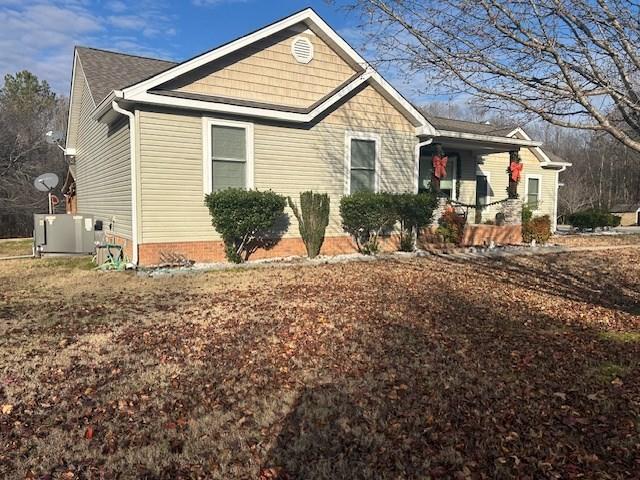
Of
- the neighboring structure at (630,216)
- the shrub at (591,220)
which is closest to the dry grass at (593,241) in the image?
the shrub at (591,220)

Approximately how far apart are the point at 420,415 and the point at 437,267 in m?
7.43

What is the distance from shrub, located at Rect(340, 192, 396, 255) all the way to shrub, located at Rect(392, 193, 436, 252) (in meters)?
0.27

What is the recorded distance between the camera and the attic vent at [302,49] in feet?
38.9

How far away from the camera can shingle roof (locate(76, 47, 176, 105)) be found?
13.2m

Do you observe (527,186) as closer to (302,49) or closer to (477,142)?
(477,142)

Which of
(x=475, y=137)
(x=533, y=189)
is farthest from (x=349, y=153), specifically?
(x=533, y=189)

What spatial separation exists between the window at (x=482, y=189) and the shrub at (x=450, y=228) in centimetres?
530

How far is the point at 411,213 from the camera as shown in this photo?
12.9m

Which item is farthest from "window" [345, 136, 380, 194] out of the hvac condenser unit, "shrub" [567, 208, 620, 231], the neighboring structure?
the neighboring structure

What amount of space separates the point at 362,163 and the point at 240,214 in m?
4.28

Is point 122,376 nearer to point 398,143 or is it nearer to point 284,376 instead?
point 284,376

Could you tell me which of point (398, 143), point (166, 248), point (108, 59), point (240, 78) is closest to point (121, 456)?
point (166, 248)

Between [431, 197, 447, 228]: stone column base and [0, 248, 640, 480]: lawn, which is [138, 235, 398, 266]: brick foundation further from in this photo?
[0, 248, 640, 480]: lawn

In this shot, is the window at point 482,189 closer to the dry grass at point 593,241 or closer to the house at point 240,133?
the dry grass at point 593,241
